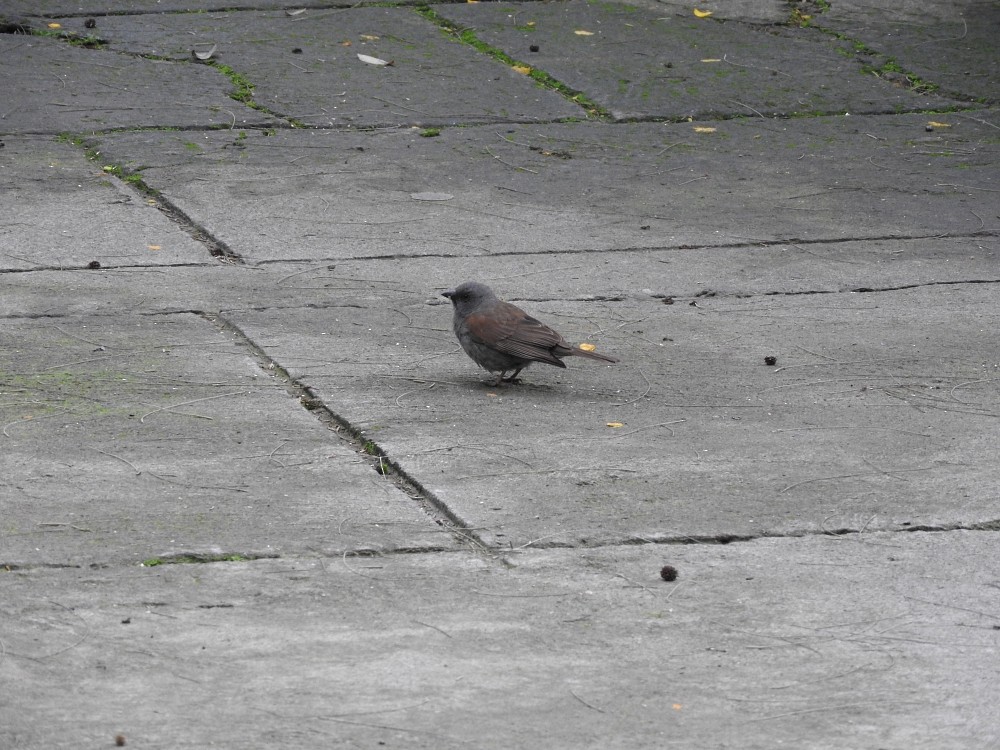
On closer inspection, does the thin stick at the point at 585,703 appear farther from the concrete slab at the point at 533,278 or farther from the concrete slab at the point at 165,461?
the concrete slab at the point at 533,278

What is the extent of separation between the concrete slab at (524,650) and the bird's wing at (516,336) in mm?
1561

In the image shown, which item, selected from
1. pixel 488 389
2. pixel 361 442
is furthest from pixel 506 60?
pixel 361 442

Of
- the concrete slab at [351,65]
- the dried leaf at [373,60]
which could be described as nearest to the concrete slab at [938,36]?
the concrete slab at [351,65]

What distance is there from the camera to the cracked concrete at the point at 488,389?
3779 mm

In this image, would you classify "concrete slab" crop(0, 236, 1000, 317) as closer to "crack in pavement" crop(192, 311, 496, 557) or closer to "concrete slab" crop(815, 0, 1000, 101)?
"crack in pavement" crop(192, 311, 496, 557)

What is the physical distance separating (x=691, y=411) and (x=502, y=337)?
0.80 m

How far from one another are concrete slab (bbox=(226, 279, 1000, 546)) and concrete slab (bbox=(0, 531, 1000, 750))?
12.1 inches

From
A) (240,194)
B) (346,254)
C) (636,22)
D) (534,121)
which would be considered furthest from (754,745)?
(636,22)

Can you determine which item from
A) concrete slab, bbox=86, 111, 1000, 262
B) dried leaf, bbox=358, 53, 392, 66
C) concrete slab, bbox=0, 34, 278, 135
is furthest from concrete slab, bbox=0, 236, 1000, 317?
dried leaf, bbox=358, 53, 392, 66

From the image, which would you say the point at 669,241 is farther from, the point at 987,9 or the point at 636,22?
the point at 987,9

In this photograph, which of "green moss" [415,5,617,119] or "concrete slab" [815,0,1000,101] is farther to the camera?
"concrete slab" [815,0,1000,101]

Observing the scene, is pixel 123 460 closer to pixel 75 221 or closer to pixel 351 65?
pixel 75 221

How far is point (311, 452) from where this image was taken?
522 cm

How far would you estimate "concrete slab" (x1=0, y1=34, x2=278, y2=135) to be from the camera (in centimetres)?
929
